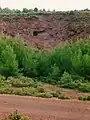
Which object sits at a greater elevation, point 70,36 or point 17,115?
point 17,115

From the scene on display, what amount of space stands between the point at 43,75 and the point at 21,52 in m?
1.71

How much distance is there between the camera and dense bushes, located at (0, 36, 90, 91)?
64.8 feet

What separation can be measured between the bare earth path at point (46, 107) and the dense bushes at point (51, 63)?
412cm

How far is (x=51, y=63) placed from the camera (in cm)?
2130

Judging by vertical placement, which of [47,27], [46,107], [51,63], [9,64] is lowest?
[47,27]

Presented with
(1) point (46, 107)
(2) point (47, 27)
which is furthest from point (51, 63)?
(2) point (47, 27)

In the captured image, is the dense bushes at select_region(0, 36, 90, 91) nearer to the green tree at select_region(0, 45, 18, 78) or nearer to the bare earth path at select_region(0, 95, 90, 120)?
the green tree at select_region(0, 45, 18, 78)

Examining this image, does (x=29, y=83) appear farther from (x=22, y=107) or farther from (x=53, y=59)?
(x=22, y=107)

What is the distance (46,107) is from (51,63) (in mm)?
8058

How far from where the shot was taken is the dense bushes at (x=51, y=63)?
Result: 19750 mm

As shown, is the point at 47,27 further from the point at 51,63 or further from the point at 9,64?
the point at 9,64

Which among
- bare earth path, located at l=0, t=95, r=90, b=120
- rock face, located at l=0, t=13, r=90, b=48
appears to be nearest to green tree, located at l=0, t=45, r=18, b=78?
bare earth path, located at l=0, t=95, r=90, b=120

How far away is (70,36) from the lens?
3938 centimetres

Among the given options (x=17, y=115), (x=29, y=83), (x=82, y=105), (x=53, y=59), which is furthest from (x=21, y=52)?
(x=17, y=115)
